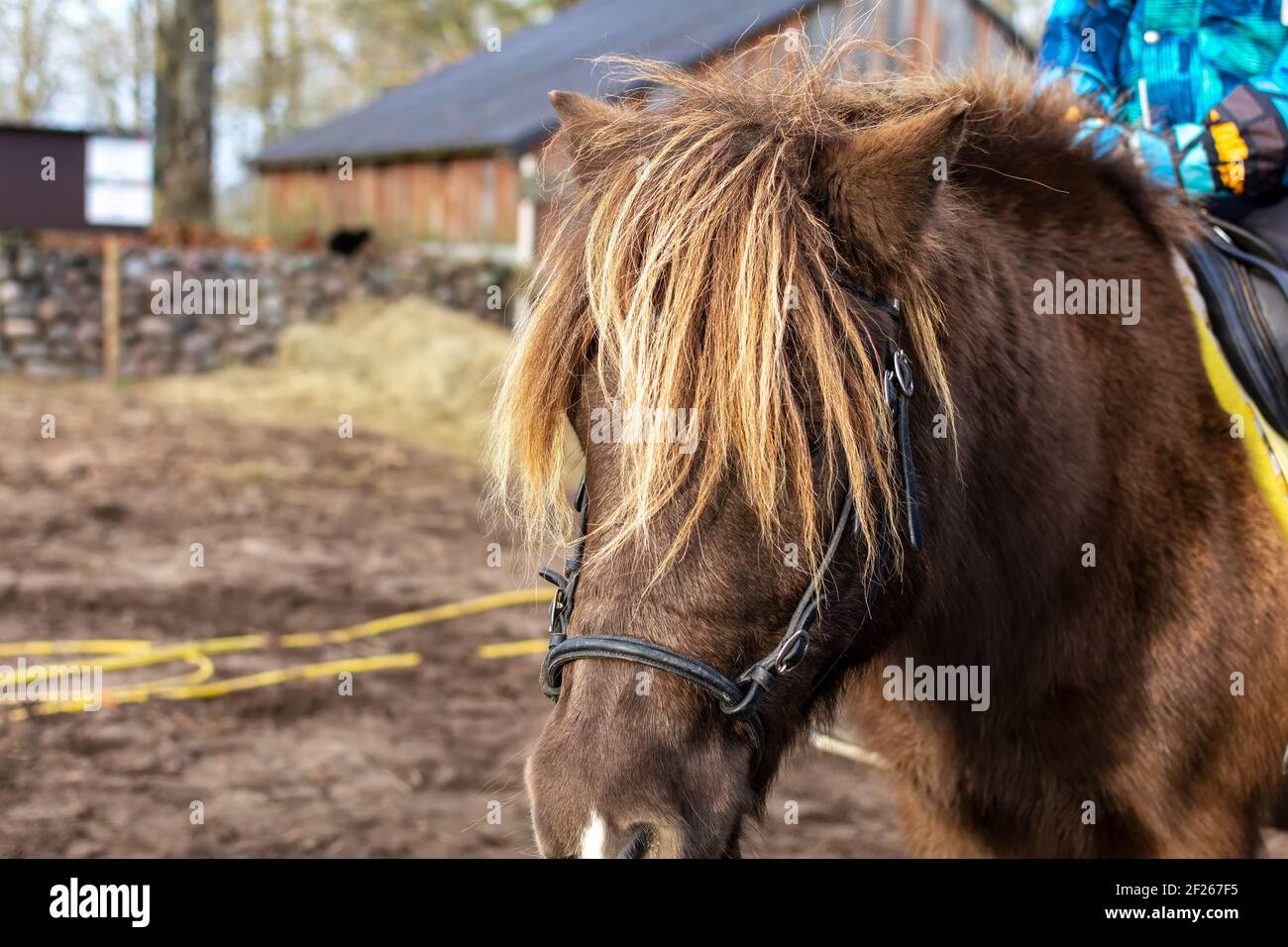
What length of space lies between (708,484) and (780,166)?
22.6 inches

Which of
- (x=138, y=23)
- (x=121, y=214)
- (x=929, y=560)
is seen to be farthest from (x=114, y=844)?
(x=138, y=23)

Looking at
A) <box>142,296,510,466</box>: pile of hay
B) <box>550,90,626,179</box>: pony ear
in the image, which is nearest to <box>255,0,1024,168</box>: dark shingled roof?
<box>142,296,510,466</box>: pile of hay

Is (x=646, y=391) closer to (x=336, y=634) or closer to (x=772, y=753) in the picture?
(x=772, y=753)

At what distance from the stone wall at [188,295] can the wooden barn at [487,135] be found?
931 millimetres

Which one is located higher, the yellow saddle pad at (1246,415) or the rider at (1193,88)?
the rider at (1193,88)

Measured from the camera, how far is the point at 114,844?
3547 mm

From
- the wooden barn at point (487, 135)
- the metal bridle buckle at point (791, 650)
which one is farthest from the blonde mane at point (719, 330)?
the wooden barn at point (487, 135)

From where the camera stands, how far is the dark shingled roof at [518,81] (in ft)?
46.4

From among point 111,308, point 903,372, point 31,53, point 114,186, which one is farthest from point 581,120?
point 31,53

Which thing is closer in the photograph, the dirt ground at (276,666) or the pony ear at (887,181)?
the pony ear at (887,181)

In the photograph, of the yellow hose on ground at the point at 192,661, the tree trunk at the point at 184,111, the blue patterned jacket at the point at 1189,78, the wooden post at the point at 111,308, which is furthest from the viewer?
Result: the tree trunk at the point at 184,111

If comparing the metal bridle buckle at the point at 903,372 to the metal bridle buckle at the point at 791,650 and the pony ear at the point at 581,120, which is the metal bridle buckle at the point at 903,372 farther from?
the pony ear at the point at 581,120

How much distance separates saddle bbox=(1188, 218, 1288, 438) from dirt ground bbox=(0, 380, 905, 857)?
1202 millimetres

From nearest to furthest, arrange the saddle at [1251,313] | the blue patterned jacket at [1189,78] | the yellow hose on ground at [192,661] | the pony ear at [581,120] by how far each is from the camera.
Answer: the pony ear at [581,120], the saddle at [1251,313], the blue patterned jacket at [1189,78], the yellow hose on ground at [192,661]
